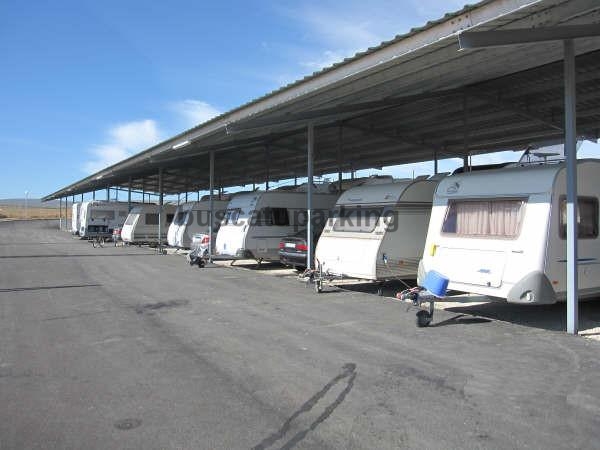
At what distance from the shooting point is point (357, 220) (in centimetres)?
1197

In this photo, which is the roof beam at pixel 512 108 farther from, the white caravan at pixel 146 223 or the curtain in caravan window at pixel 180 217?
the white caravan at pixel 146 223

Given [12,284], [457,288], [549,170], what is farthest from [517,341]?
[12,284]

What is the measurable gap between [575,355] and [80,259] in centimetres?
1811

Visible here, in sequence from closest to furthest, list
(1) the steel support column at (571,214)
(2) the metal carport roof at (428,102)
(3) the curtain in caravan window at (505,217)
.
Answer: (1) the steel support column at (571,214) < (2) the metal carport roof at (428,102) < (3) the curtain in caravan window at (505,217)

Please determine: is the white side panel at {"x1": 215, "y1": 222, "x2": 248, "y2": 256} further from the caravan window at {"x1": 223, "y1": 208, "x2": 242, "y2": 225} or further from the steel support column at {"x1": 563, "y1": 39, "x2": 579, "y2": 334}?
the steel support column at {"x1": 563, "y1": 39, "x2": 579, "y2": 334}

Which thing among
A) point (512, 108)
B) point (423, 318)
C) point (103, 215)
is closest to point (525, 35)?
point (423, 318)

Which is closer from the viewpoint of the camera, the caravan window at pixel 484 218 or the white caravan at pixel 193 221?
the caravan window at pixel 484 218

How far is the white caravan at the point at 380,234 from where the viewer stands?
36.3 ft

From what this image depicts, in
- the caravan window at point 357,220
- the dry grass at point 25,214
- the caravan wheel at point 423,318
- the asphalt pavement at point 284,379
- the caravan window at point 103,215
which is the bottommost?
the asphalt pavement at point 284,379

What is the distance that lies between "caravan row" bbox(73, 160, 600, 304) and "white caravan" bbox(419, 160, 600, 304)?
0.02 m

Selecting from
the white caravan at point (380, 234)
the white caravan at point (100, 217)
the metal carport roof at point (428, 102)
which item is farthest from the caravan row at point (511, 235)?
the white caravan at point (100, 217)

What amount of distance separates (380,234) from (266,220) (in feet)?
21.7

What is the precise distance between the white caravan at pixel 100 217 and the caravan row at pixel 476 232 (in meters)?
25.3

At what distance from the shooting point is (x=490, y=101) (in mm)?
13141
